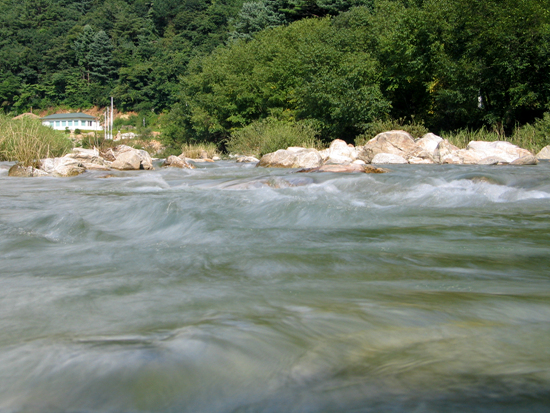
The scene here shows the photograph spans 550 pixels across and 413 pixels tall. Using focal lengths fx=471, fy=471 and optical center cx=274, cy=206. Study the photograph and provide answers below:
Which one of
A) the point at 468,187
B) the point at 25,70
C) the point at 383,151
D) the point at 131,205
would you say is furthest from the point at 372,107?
the point at 25,70

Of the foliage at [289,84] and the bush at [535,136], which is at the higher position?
the foliage at [289,84]

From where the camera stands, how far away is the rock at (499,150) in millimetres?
14391

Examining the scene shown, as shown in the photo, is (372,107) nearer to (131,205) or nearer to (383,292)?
(131,205)

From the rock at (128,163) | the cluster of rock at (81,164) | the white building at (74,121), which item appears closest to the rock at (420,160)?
the cluster of rock at (81,164)

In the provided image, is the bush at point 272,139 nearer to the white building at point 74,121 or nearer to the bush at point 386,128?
the bush at point 386,128

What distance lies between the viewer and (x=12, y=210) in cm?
630

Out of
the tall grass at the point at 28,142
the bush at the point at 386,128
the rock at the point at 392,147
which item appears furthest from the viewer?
the bush at the point at 386,128

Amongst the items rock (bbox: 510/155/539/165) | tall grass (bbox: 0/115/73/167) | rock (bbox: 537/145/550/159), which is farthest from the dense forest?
tall grass (bbox: 0/115/73/167)

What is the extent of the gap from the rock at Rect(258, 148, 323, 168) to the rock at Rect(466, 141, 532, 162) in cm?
509

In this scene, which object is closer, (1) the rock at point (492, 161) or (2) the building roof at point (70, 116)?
(1) the rock at point (492, 161)

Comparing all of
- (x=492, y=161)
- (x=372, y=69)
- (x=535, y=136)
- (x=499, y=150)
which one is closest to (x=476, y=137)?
(x=535, y=136)

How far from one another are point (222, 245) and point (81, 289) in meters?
1.51

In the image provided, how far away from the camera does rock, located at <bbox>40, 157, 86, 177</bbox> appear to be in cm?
1247

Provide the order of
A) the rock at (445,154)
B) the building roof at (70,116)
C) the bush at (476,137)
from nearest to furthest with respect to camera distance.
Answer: the rock at (445,154) → the bush at (476,137) → the building roof at (70,116)
